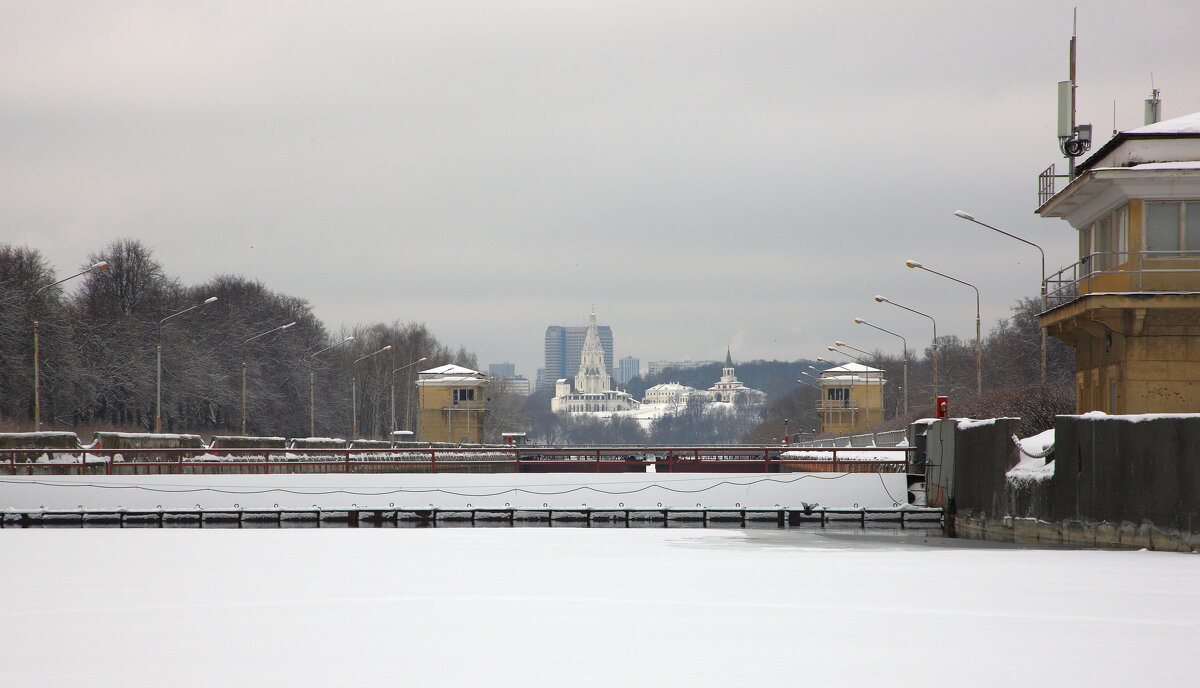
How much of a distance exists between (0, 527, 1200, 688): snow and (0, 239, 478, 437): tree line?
60.1 metres

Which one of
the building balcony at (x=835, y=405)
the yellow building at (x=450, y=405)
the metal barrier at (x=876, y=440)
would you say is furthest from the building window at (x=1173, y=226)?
the building balcony at (x=835, y=405)

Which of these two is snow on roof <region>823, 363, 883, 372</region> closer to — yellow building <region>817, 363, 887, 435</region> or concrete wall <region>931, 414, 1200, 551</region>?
yellow building <region>817, 363, 887, 435</region>

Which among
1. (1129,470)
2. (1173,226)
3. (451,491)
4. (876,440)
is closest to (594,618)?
(1129,470)

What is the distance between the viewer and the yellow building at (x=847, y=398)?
389ft

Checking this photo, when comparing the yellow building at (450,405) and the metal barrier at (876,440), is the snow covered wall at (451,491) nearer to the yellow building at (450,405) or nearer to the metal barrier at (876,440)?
the metal barrier at (876,440)

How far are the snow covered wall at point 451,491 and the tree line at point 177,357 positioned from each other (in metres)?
40.2

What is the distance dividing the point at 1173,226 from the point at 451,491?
69.7ft

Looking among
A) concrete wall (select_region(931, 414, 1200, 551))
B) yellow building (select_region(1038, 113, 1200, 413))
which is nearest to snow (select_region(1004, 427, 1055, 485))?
concrete wall (select_region(931, 414, 1200, 551))

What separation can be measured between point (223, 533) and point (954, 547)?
55.1ft

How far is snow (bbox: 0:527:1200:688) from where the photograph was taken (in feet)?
33.4

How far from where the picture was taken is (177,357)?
341ft

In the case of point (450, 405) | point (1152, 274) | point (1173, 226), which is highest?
point (1173, 226)

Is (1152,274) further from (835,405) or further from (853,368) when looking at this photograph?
(835,405)

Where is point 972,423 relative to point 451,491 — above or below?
above
